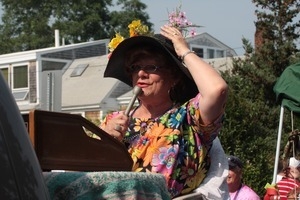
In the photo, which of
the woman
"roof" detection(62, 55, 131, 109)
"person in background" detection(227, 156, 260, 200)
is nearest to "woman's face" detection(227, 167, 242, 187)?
"person in background" detection(227, 156, 260, 200)

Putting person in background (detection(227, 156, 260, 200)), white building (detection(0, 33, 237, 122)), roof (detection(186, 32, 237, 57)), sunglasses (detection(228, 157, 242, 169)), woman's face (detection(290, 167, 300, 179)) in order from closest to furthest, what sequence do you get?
person in background (detection(227, 156, 260, 200)) → sunglasses (detection(228, 157, 242, 169)) → woman's face (detection(290, 167, 300, 179)) → white building (detection(0, 33, 237, 122)) → roof (detection(186, 32, 237, 57))

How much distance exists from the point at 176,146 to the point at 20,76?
143 ft

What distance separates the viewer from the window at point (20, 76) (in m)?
46.1

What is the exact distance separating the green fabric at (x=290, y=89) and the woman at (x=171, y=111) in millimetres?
5632

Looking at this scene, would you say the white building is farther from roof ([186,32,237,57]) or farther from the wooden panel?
the wooden panel

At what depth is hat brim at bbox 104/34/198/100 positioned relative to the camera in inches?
162

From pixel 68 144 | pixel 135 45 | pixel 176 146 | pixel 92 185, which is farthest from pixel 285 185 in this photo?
pixel 92 185

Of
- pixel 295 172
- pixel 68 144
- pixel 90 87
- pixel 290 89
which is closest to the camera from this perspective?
pixel 68 144

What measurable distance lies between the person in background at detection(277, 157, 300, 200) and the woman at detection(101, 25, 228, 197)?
5908mm

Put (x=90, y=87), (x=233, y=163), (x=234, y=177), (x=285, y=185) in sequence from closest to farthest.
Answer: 1. (x=234, y=177)
2. (x=233, y=163)
3. (x=285, y=185)
4. (x=90, y=87)

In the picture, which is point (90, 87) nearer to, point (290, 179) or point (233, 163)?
point (290, 179)

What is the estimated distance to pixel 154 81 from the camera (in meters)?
4.17

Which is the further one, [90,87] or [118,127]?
[90,87]

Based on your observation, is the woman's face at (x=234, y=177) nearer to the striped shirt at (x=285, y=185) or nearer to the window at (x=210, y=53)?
the striped shirt at (x=285, y=185)
